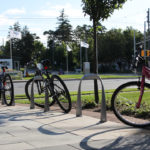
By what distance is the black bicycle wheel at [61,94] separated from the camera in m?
6.05

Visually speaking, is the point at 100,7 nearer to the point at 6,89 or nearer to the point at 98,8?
the point at 98,8

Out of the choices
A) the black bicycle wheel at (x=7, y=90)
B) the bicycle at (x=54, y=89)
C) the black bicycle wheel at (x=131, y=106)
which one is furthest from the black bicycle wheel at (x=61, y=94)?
the black bicycle wheel at (x=7, y=90)

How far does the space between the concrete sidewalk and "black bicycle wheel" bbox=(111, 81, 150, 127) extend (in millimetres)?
174

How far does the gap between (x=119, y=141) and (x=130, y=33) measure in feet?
199

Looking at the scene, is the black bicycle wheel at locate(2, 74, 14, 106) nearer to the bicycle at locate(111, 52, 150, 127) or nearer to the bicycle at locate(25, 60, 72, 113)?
the bicycle at locate(25, 60, 72, 113)

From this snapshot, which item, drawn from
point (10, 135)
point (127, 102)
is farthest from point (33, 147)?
point (127, 102)

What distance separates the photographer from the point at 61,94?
246 inches

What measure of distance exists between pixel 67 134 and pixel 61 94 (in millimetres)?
2095

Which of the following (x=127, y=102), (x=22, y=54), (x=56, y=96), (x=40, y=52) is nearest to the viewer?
(x=127, y=102)

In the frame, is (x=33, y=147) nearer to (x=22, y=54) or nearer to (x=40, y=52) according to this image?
(x=22, y=54)

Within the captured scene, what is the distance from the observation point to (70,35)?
9400 cm

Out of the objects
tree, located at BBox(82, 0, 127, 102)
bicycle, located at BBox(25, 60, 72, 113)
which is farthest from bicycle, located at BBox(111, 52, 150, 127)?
tree, located at BBox(82, 0, 127, 102)

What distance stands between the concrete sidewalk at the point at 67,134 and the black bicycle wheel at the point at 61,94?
463mm

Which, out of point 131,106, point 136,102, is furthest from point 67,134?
point 131,106
